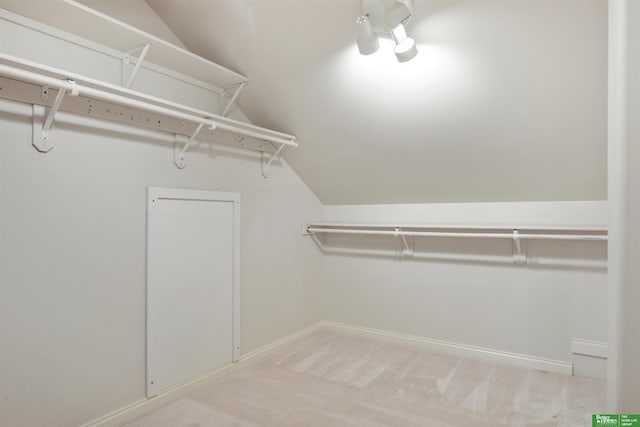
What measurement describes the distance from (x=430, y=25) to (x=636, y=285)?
140cm

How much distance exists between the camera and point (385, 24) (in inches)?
65.1

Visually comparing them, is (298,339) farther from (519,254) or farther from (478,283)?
(519,254)

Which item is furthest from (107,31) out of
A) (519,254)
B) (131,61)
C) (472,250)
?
(519,254)

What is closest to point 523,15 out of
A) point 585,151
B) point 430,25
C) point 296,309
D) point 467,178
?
point 430,25

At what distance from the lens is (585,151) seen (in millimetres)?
2025

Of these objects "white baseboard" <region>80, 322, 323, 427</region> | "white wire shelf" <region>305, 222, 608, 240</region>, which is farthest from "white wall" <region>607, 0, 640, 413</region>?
"white baseboard" <region>80, 322, 323, 427</region>

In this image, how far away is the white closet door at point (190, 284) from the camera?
78.5 inches

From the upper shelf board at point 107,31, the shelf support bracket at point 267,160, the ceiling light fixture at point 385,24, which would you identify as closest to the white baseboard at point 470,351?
the shelf support bracket at point 267,160

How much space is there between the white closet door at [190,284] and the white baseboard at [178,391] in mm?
39

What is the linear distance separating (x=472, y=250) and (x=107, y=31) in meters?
2.56

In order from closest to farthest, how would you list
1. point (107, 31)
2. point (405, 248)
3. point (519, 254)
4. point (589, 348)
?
point (107, 31) → point (589, 348) → point (519, 254) → point (405, 248)

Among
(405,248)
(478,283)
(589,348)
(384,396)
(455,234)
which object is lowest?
(384,396)

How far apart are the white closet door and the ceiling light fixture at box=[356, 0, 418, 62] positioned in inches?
50.0

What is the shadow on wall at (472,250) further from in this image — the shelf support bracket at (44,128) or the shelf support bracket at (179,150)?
the shelf support bracket at (44,128)
